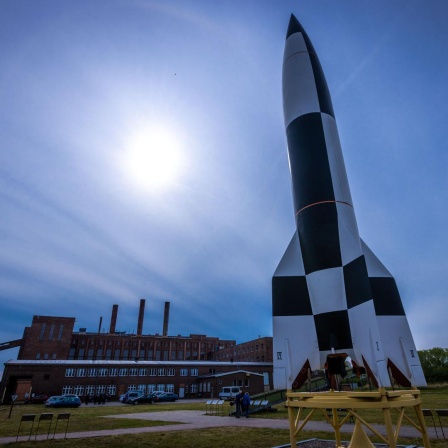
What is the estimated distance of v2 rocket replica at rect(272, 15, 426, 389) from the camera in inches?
367

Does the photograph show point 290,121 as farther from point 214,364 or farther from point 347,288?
point 214,364

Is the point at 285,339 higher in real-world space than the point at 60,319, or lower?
lower

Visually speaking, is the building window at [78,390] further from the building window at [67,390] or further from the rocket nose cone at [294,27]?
the rocket nose cone at [294,27]

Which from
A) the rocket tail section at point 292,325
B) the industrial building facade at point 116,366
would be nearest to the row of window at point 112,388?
the industrial building facade at point 116,366

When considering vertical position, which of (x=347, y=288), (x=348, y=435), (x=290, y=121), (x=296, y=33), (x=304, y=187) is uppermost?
(x=296, y=33)

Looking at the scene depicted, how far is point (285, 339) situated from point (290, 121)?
8604 mm

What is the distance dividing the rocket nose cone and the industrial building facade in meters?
36.1

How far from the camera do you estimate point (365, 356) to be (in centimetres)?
904

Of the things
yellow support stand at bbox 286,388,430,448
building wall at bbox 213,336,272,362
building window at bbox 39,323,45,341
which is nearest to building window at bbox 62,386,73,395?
building window at bbox 39,323,45,341

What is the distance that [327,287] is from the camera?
10.5m

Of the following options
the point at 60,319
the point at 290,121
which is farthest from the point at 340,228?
the point at 60,319

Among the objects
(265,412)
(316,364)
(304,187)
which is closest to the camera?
(316,364)

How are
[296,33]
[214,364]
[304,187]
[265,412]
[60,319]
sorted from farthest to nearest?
1. [60,319]
2. [214,364]
3. [265,412]
4. [296,33]
5. [304,187]

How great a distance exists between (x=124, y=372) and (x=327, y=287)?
3891 cm
